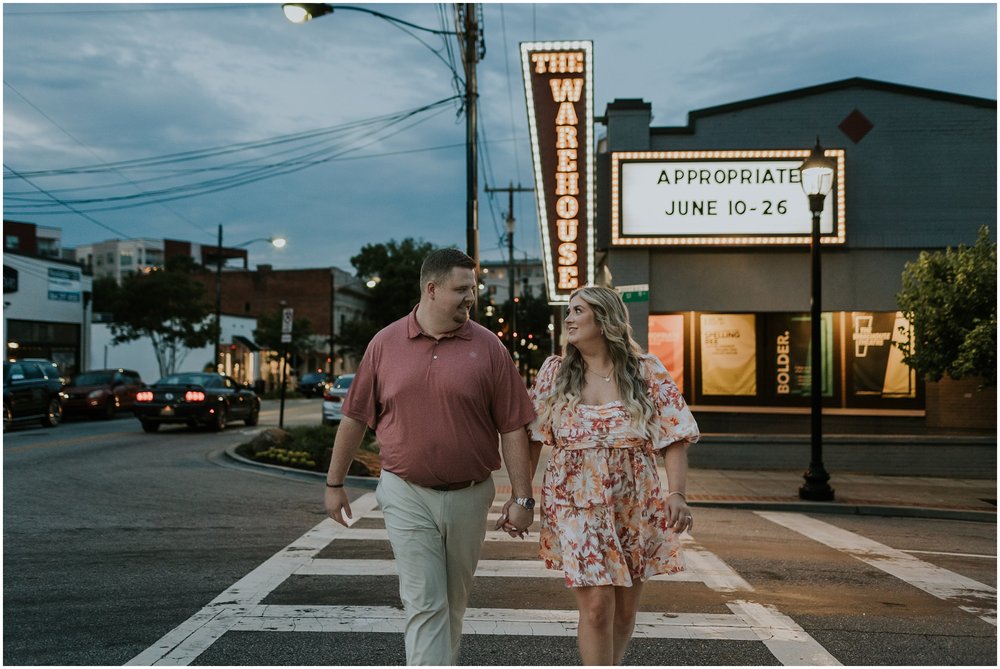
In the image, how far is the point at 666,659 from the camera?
16.8 feet

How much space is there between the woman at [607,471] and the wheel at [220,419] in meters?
20.0

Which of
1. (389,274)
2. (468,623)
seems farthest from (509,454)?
(389,274)

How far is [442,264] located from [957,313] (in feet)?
37.7

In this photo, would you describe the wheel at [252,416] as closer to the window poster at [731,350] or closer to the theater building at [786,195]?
Result: the theater building at [786,195]

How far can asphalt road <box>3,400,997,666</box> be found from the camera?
17.3ft

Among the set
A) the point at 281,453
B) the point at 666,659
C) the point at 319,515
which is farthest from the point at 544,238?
the point at 666,659

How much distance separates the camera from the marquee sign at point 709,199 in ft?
57.9

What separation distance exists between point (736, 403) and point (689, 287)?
3.00m

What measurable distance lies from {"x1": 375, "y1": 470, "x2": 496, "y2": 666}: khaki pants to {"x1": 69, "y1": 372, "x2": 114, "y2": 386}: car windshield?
89.7 feet

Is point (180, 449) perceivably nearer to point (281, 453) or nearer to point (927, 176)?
point (281, 453)

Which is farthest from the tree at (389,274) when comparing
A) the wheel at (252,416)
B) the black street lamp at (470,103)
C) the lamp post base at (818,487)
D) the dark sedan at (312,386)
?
the lamp post base at (818,487)

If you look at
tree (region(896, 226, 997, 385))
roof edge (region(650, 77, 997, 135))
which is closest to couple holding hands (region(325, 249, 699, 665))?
tree (region(896, 226, 997, 385))

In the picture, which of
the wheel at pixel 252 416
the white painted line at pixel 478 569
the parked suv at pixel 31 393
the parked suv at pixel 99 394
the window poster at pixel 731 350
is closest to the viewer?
the white painted line at pixel 478 569

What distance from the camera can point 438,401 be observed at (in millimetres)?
3988
